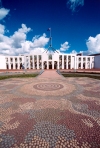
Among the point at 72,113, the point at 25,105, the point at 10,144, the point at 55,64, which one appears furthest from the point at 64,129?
the point at 55,64

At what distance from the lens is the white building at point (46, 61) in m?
46.0

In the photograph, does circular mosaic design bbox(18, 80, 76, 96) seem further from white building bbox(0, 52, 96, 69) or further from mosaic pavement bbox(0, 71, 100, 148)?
white building bbox(0, 52, 96, 69)

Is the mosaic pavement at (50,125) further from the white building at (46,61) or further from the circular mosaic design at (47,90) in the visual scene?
the white building at (46,61)

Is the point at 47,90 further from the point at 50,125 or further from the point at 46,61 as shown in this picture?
the point at 46,61

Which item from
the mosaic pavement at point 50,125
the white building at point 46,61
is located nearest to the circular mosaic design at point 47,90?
the mosaic pavement at point 50,125

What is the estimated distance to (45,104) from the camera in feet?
20.3

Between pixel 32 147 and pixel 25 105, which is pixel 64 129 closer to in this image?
pixel 32 147

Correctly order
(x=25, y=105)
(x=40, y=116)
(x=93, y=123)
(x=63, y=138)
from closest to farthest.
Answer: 1. (x=63, y=138)
2. (x=93, y=123)
3. (x=40, y=116)
4. (x=25, y=105)

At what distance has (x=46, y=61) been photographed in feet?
153

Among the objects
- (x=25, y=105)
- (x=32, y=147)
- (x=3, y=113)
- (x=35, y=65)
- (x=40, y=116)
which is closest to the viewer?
(x=32, y=147)

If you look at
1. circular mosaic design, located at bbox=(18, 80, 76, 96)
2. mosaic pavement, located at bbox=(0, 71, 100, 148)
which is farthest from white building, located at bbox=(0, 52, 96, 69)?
mosaic pavement, located at bbox=(0, 71, 100, 148)

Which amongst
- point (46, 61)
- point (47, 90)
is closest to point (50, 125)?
point (47, 90)

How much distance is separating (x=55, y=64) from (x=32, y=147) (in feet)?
148

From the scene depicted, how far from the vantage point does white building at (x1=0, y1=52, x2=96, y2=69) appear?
4603 centimetres
